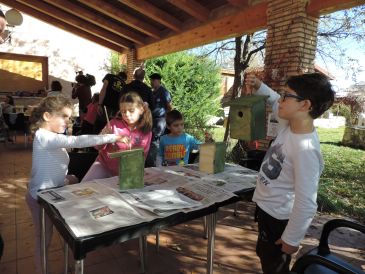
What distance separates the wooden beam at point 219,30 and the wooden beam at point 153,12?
31 centimetres

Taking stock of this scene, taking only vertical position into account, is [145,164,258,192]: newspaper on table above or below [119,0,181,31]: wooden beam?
below

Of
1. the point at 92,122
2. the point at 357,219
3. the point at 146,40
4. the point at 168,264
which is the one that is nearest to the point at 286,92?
the point at 168,264

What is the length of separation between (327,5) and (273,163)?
311 cm

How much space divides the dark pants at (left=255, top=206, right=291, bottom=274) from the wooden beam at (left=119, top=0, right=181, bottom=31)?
5.93 meters

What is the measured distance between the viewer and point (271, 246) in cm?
162

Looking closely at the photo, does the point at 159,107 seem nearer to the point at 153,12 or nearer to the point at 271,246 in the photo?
the point at 153,12

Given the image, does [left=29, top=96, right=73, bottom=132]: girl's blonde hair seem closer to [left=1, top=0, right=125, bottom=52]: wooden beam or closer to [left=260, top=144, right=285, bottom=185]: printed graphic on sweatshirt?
[left=260, top=144, right=285, bottom=185]: printed graphic on sweatshirt

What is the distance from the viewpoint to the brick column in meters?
3.99

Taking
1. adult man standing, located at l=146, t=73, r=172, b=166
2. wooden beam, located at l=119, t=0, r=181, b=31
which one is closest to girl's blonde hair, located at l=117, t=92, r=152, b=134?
adult man standing, located at l=146, t=73, r=172, b=166

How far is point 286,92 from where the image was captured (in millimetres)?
1540

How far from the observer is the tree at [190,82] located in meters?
11.2

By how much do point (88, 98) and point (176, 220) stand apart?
579 centimetres

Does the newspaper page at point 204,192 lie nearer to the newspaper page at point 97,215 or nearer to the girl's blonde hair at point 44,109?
the newspaper page at point 97,215

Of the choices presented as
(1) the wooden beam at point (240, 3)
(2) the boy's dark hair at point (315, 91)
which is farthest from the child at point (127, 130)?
(1) the wooden beam at point (240, 3)
